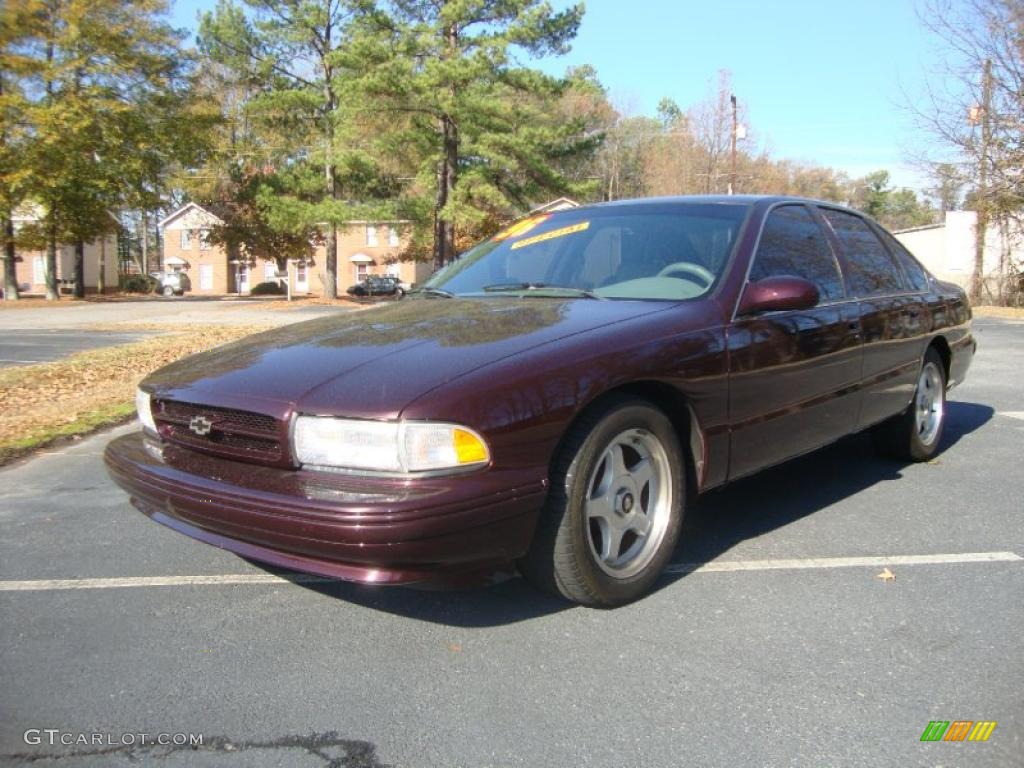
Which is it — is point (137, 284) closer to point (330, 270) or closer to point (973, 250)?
point (330, 270)

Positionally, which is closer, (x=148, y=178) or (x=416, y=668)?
(x=416, y=668)

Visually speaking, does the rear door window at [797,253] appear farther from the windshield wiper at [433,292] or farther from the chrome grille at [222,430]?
the chrome grille at [222,430]

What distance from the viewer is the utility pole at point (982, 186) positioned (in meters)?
22.0

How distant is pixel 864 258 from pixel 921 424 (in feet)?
4.32

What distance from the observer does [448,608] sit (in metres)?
3.08

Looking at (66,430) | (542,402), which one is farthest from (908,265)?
(66,430)

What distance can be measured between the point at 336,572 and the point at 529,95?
27.9 metres

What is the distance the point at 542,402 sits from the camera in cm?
261

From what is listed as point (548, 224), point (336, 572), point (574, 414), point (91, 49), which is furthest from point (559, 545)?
point (91, 49)

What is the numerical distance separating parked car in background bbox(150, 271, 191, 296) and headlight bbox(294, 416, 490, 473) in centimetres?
5742

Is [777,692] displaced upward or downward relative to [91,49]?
downward

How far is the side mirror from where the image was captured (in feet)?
11.0

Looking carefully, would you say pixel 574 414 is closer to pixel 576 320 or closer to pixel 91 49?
pixel 576 320

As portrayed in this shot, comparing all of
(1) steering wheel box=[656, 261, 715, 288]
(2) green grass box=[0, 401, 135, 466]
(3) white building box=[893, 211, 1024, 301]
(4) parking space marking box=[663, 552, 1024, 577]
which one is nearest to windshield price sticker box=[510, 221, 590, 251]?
(1) steering wheel box=[656, 261, 715, 288]
